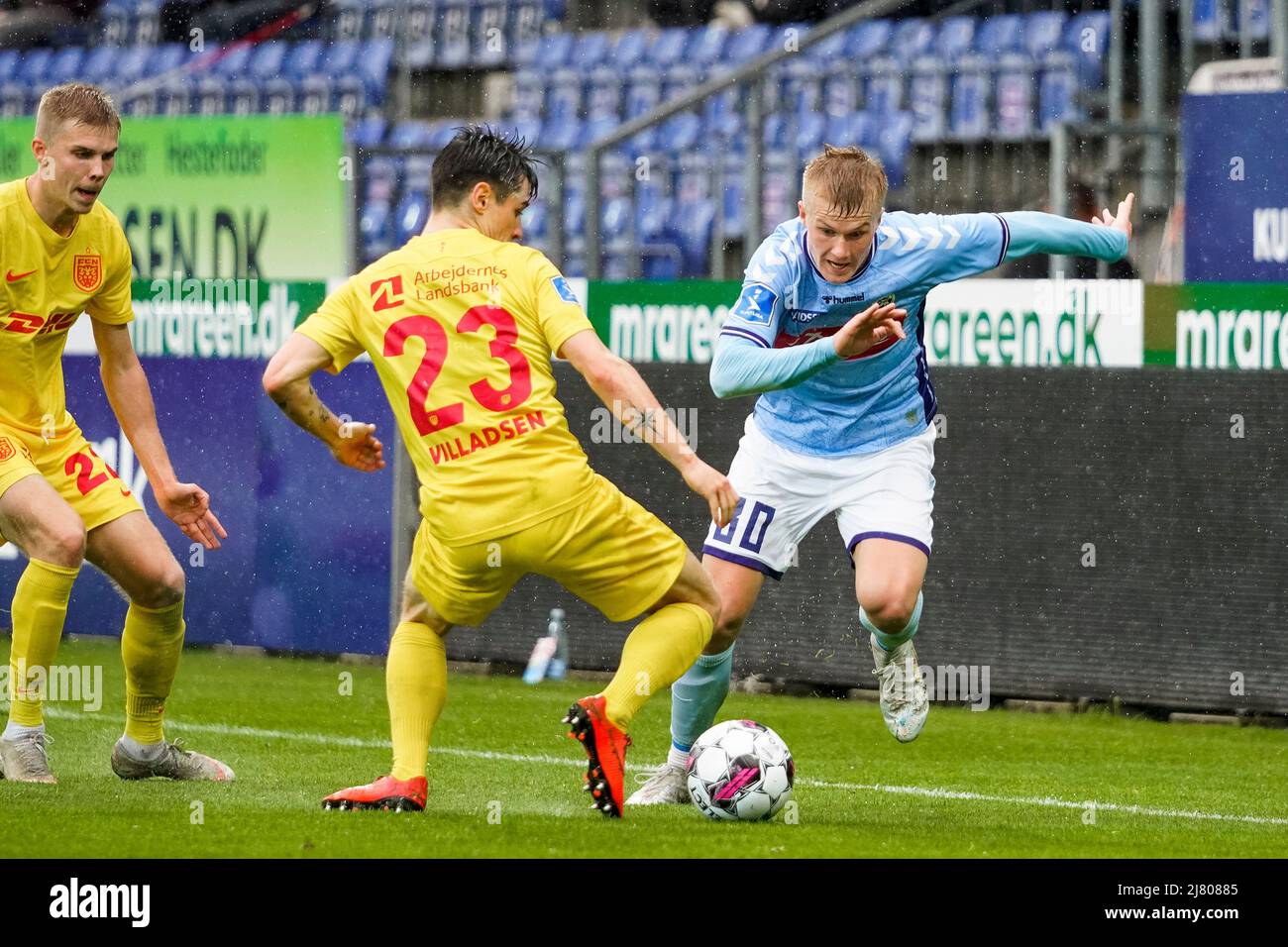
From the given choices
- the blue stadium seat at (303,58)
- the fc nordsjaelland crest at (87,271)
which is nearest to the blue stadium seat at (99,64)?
the blue stadium seat at (303,58)

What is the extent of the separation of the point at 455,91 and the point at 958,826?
35.0 ft

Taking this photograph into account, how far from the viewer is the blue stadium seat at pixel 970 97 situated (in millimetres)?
12305

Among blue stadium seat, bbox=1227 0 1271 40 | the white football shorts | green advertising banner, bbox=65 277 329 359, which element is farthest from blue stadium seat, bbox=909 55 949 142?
the white football shorts

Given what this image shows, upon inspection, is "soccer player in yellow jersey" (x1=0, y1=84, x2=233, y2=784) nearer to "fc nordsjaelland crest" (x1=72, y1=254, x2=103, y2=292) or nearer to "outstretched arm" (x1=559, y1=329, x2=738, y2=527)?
"fc nordsjaelland crest" (x1=72, y1=254, x2=103, y2=292)

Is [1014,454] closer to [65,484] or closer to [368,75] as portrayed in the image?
[65,484]

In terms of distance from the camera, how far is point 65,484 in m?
6.24

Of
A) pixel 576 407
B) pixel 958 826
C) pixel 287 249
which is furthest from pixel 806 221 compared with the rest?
pixel 287 249

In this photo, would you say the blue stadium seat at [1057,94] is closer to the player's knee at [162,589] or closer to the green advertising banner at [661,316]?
the green advertising banner at [661,316]

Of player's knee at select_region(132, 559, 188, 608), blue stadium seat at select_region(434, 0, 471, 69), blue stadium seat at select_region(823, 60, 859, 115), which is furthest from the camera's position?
blue stadium seat at select_region(434, 0, 471, 69)

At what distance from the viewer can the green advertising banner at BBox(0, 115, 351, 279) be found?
10938 mm

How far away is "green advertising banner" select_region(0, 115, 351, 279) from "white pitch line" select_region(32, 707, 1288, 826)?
3462 millimetres

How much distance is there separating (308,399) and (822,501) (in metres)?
1.88

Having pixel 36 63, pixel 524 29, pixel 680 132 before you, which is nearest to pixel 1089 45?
pixel 680 132

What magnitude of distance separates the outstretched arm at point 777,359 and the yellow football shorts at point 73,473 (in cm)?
187
